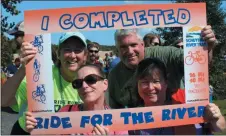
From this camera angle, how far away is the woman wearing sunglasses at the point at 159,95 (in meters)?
3.13

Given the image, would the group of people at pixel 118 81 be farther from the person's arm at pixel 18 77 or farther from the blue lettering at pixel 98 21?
the blue lettering at pixel 98 21

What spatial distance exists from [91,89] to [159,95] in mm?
589

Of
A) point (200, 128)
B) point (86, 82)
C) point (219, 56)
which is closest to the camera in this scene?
point (86, 82)

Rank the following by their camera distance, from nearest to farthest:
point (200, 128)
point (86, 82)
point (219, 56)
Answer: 1. point (86, 82)
2. point (200, 128)
3. point (219, 56)

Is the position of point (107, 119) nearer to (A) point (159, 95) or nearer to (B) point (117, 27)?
(A) point (159, 95)

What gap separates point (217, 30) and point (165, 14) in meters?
1.13

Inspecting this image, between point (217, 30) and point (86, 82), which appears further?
point (217, 30)

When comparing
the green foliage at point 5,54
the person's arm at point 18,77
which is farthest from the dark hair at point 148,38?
the green foliage at point 5,54

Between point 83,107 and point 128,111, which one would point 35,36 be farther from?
point 128,111

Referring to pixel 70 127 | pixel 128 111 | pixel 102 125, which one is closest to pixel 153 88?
pixel 128 111

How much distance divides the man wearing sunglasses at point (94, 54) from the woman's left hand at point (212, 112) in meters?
1.04

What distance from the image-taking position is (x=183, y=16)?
321 cm

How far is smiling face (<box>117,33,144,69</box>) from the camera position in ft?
11.0

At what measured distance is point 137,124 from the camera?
3168 millimetres
